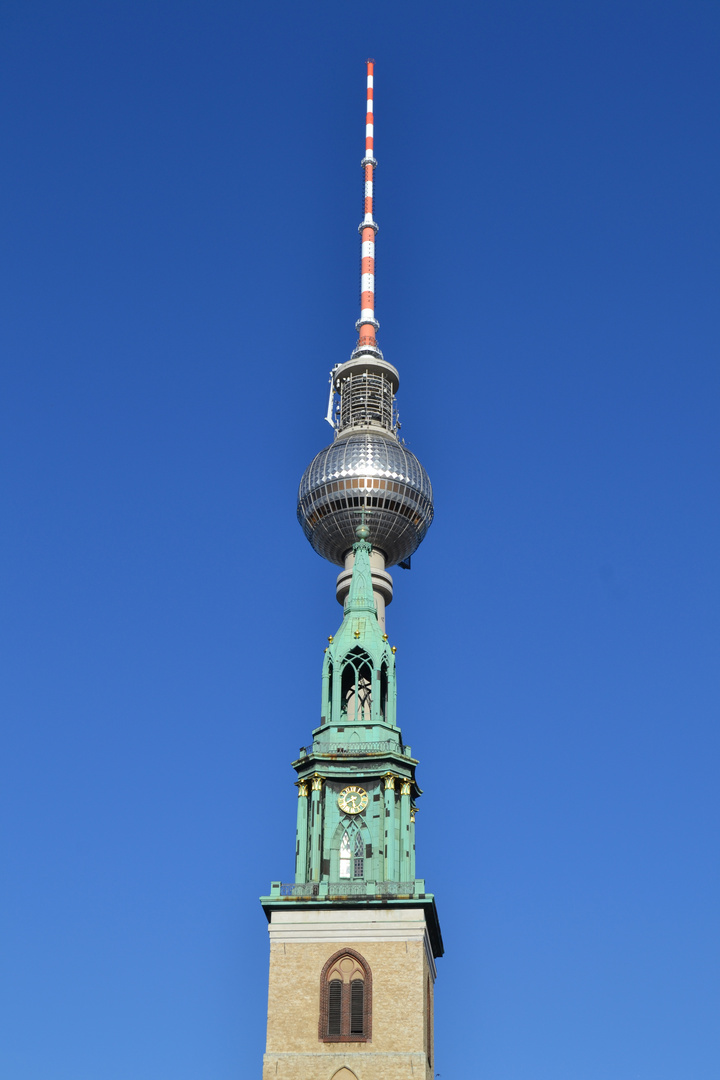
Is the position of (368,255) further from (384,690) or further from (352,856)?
(352,856)

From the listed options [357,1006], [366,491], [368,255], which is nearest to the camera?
[357,1006]

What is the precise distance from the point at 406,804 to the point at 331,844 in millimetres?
6576

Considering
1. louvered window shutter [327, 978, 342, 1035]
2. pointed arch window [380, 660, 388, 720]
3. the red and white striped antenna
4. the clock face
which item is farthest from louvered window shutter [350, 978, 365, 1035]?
the red and white striped antenna

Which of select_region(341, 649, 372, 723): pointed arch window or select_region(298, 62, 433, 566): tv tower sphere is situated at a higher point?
select_region(298, 62, 433, 566): tv tower sphere

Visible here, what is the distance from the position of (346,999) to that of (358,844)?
12592 mm

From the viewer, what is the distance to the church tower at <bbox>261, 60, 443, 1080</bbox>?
3487 inches

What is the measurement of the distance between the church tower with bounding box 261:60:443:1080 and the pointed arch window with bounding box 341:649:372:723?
107 millimetres

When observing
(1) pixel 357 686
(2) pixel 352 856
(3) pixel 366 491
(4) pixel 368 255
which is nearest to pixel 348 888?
(2) pixel 352 856

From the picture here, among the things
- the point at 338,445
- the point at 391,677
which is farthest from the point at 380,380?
the point at 391,677

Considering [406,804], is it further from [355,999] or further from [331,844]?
[355,999]

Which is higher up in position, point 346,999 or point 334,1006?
point 346,999

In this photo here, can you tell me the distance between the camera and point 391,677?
4304 inches

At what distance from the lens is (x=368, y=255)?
480ft

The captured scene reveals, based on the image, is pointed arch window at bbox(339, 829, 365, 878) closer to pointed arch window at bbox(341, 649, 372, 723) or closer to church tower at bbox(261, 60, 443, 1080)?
church tower at bbox(261, 60, 443, 1080)
